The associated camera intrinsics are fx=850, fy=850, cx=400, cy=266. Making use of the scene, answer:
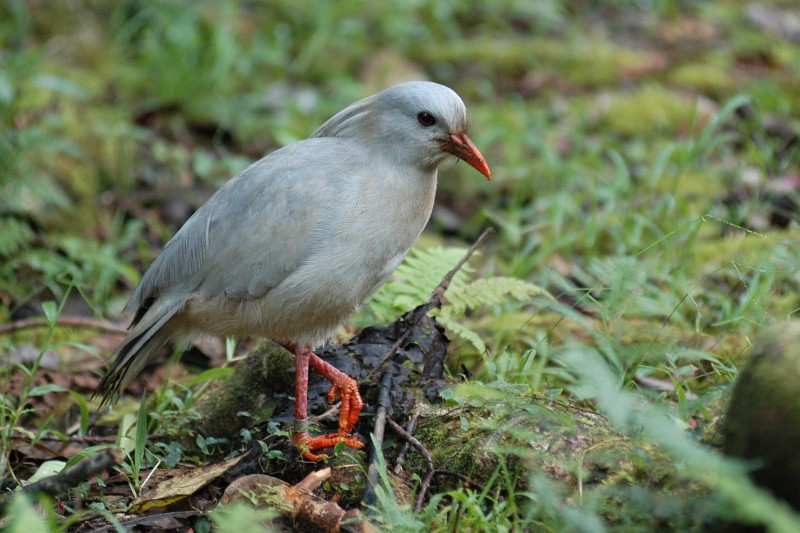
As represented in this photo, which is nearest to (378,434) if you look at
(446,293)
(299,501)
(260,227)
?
(299,501)

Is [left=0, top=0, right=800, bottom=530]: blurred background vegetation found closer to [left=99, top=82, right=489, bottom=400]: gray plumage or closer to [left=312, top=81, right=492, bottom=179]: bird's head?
[left=99, top=82, right=489, bottom=400]: gray plumage

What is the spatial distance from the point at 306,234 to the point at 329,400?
28.1 inches

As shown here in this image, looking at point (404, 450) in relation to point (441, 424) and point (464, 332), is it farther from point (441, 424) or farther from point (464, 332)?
point (464, 332)

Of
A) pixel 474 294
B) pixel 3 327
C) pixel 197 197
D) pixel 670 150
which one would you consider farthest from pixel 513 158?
pixel 3 327

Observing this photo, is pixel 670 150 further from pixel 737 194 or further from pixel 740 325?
pixel 740 325

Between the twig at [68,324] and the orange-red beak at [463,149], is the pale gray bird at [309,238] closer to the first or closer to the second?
the orange-red beak at [463,149]

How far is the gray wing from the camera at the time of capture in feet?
11.6

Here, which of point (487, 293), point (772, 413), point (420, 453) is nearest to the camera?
point (772, 413)

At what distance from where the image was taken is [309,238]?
350cm

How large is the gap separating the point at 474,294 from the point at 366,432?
1.03m

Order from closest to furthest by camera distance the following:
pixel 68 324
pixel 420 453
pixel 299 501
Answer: pixel 299 501, pixel 420 453, pixel 68 324

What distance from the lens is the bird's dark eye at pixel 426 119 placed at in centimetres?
374

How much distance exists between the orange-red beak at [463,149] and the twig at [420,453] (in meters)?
1.24

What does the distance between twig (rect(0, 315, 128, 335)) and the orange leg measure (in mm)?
1437
